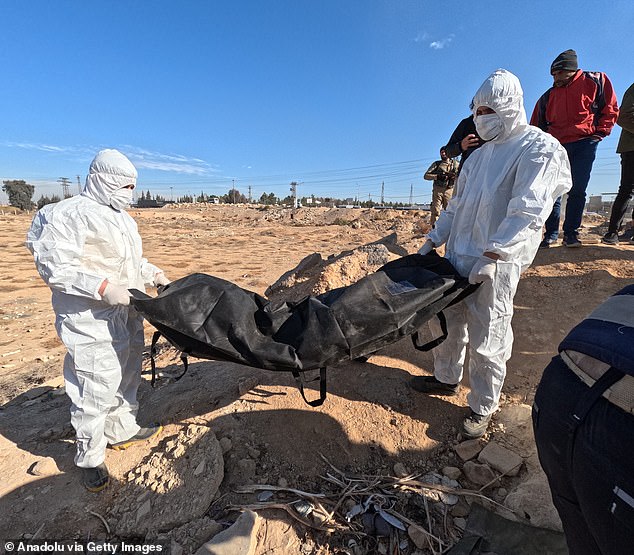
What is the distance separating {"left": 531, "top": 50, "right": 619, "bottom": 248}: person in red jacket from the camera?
377 centimetres

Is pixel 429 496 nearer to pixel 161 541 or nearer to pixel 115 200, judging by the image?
pixel 161 541

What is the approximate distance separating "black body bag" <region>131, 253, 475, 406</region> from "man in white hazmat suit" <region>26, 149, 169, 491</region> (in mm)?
412

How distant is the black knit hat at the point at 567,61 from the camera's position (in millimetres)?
3738

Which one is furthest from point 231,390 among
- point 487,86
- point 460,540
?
point 487,86

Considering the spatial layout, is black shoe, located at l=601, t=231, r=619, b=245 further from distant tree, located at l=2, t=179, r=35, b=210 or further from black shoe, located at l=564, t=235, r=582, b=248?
distant tree, located at l=2, t=179, r=35, b=210

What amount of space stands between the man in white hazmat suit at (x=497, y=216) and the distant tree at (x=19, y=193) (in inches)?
2377

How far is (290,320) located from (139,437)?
5.39 ft

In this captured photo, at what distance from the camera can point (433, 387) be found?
278 centimetres

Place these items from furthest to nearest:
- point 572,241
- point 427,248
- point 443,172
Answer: point 443,172
point 572,241
point 427,248

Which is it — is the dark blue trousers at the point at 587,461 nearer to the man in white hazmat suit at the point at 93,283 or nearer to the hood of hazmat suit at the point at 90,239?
the man in white hazmat suit at the point at 93,283

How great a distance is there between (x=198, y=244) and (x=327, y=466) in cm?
1419

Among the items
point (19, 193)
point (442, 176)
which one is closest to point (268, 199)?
point (19, 193)

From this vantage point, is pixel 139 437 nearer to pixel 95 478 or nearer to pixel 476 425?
pixel 95 478

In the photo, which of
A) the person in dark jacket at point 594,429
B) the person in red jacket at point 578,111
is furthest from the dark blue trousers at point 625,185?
the person in dark jacket at point 594,429
